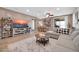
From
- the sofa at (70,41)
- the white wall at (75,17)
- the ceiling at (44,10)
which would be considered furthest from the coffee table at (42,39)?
the white wall at (75,17)

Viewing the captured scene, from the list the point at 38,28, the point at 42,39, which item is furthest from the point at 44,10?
the point at 42,39

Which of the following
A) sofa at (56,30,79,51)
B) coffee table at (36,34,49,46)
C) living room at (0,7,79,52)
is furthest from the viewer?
coffee table at (36,34,49,46)

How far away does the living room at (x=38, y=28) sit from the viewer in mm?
2168

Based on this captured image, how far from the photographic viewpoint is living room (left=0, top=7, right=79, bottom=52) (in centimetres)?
217

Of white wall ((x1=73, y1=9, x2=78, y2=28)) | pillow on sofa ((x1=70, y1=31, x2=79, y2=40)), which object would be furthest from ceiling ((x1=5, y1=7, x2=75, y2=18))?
pillow on sofa ((x1=70, y1=31, x2=79, y2=40))

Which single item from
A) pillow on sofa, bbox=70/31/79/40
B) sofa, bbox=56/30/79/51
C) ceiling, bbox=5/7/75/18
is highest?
ceiling, bbox=5/7/75/18

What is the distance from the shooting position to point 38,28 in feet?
7.50

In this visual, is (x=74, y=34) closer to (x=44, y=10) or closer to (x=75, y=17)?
(x=75, y=17)

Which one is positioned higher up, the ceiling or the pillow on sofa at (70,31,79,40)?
the ceiling

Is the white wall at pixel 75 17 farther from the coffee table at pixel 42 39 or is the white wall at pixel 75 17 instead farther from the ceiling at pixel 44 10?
the coffee table at pixel 42 39

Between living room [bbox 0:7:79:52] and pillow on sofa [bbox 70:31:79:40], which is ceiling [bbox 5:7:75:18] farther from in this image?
pillow on sofa [bbox 70:31:79:40]

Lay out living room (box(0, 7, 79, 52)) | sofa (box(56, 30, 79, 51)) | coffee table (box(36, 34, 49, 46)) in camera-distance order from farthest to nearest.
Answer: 1. coffee table (box(36, 34, 49, 46))
2. living room (box(0, 7, 79, 52))
3. sofa (box(56, 30, 79, 51))

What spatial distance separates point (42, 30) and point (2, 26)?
1.06m

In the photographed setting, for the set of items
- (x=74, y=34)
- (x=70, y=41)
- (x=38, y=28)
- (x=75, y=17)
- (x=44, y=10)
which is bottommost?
(x=70, y=41)
